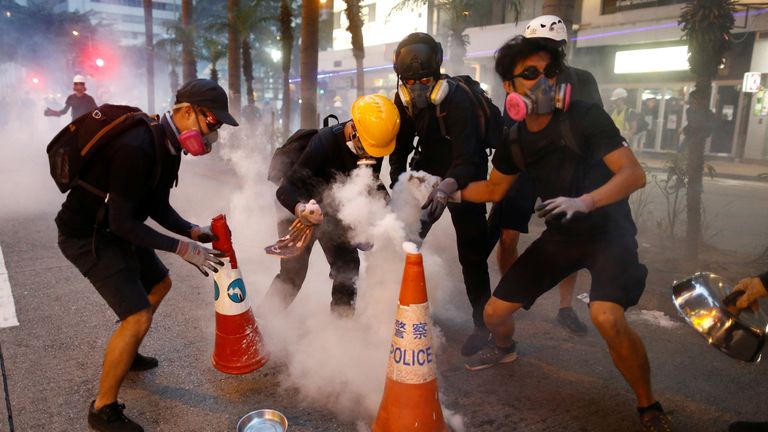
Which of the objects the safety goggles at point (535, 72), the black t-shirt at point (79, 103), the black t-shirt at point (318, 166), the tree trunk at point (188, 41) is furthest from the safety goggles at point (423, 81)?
the tree trunk at point (188, 41)

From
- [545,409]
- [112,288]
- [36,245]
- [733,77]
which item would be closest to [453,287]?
[545,409]

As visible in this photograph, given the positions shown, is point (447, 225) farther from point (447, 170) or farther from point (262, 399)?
point (262, 399)

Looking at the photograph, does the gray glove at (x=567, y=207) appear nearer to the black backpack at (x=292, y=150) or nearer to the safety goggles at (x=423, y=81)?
the safety goggles at (x=423, y=81)

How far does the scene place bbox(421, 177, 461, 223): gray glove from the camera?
3.27m

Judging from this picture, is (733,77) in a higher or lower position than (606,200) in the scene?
higher

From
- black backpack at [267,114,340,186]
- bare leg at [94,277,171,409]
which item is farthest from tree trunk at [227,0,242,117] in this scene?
bare leg at [94,277,171,409]

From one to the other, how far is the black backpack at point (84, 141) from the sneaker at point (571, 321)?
3.13 meters

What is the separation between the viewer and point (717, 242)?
6980 mm

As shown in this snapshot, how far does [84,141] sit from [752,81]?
17.4 metres

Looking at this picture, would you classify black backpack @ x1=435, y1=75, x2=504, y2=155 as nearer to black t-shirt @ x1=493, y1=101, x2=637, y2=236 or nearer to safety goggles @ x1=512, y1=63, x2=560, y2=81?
black t-shirt @ x1=493, y1=101, x2=637, y2=236

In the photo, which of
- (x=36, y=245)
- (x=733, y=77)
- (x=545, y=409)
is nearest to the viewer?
(x=545, y=409)

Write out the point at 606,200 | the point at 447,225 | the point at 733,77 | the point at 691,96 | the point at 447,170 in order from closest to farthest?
the point at 606,200
the point at 447,170
the point at 691,96
the point at 447,225
the point at 733,77

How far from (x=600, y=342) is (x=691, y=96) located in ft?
11.5

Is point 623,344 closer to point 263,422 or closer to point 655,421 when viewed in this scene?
point 655,421
